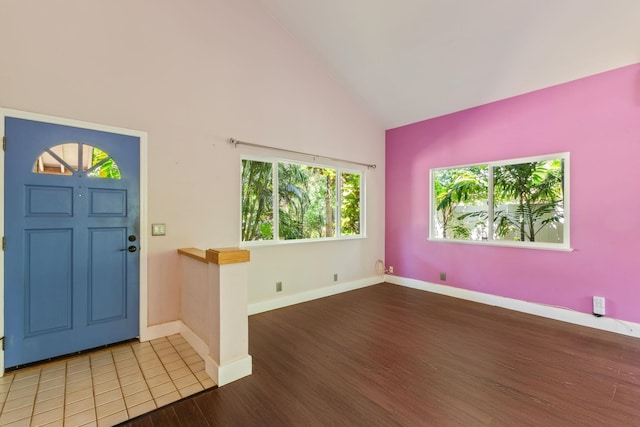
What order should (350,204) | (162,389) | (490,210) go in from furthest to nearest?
1. (350,204)
2. (490,210)
3. (162,389)

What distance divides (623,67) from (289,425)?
478 centimetres

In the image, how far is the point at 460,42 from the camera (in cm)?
334

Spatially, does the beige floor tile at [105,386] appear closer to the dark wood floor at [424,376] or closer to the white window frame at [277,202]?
the dark wood floor at [424,376]

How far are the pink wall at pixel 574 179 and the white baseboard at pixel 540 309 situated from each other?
0.23ft

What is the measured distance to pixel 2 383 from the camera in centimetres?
213

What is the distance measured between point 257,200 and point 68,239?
6.46 ft

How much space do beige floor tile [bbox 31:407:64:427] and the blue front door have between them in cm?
87

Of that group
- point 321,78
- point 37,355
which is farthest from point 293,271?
point 321,78

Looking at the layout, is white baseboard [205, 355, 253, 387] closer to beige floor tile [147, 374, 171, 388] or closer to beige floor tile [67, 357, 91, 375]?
beige floor tile [147, 374, 171, 388]

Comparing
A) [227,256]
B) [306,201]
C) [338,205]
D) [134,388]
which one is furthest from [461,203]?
[134,388]

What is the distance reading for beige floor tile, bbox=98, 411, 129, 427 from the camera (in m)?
1.72

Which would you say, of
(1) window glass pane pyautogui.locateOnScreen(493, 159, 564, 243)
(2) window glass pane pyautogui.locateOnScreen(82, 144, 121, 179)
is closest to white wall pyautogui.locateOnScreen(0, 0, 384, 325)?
(2) window glass pane pyautogui.locateOnScreen(82, 144, 121, 179)

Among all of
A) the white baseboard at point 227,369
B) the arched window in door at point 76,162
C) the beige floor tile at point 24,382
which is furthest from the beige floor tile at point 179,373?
the arched window in door at point 76,162

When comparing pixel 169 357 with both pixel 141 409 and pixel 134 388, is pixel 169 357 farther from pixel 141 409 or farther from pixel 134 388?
pixel 141 409
